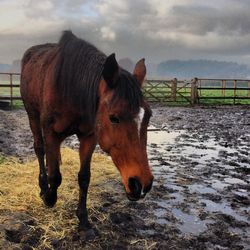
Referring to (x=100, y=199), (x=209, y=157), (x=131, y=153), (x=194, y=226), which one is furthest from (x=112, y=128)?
(x=209, y=157)

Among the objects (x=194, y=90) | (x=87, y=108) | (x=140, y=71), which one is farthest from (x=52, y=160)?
(x=194, y=90)

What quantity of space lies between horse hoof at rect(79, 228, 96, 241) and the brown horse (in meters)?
0.05

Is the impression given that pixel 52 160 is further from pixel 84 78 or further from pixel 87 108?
pixel 84 78

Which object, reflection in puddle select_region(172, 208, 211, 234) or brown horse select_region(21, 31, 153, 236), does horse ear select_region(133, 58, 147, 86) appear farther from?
reflection in puddle select_region(172, 208, 211, 234)

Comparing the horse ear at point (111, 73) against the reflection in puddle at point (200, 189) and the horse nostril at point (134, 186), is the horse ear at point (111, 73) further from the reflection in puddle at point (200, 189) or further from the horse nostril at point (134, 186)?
the reflection in puddle at point (200, 189)

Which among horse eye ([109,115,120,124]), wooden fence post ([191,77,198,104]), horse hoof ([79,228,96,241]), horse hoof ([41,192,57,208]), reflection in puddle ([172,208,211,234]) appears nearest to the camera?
horse eye ([109,115,120,124])

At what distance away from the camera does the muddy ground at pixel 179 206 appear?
416 cm

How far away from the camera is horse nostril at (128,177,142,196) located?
303 cm

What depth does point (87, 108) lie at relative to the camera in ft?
12.2

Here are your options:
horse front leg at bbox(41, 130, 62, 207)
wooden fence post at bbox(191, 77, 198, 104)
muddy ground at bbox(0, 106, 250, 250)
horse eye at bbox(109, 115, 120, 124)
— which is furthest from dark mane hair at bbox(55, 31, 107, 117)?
wooden fence post at bbox(191, 77, 198, 104)

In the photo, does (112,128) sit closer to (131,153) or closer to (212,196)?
(131,153)

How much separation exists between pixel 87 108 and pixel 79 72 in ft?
1.38

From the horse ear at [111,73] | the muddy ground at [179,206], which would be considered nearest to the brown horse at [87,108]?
the horse ear at [111,73]

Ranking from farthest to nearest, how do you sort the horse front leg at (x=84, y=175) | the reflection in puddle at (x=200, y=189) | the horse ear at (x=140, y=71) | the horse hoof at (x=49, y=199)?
the reflection in puddle at (x=200, y=189), the horse hoof at (x=49, y=199), the horse front leg at (x=84, y=175), the horse ear at (x=140, y=71)
